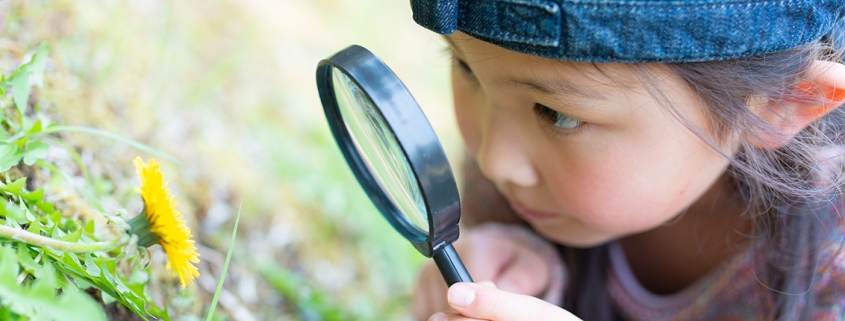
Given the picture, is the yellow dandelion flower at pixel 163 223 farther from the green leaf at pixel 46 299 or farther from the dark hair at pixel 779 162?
the dark hair at pixel 779 162

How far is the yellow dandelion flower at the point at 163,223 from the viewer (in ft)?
2.81

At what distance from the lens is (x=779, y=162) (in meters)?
1.25

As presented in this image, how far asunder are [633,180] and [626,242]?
86 centimetres

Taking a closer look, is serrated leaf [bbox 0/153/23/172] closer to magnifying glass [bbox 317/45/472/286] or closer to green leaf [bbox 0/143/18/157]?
green leaf [bbox 0/143/18/157]

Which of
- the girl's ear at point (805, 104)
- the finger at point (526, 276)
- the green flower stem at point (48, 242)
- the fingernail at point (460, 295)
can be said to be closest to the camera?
the green flower stem at point (48, 242)

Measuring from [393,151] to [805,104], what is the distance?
2.48ft

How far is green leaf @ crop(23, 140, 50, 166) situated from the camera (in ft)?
2.87

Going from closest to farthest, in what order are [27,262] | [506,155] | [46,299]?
[46,299], [27,262], [506,155]

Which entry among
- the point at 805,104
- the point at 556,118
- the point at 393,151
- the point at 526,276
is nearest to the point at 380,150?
the point at 393,151

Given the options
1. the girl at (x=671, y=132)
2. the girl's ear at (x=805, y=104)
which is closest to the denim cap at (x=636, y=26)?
the girl at (x=671, y=132)

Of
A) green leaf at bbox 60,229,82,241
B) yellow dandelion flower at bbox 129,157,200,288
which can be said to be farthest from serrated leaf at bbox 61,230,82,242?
Result: yellow dandelion flower at bbox 129,157,200,288

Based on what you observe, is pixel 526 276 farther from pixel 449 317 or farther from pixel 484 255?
pixel 449 317

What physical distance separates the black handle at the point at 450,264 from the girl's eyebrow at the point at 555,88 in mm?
298

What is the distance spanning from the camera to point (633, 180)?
1.17 metres
